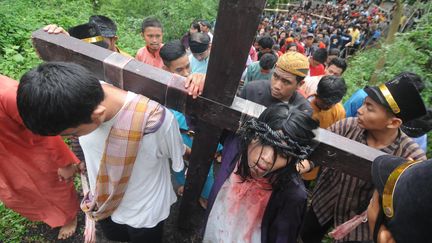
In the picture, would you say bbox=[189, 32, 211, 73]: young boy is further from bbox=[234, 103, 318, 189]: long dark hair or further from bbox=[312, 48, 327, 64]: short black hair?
bbox=[312, 48, 327, 64]: short black hair

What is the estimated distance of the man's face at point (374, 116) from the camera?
1.93 m

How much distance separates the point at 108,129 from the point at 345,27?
17851 millimetres

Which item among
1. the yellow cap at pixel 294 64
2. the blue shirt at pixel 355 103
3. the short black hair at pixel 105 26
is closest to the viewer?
the yellow cap at pixel 294 64

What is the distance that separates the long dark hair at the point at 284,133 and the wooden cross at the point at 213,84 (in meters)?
0.09

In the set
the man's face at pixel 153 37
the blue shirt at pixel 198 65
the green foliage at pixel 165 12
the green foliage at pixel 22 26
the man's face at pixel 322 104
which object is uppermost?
the man's face at pixel 322 104

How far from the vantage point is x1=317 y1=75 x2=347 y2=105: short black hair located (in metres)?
3.02

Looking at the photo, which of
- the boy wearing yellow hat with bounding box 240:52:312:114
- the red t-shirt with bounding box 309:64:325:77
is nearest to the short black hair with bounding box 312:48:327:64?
the red t-shirt with bounding box 309:64:325:77

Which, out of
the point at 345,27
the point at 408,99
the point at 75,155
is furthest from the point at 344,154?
A: the point at 345,27

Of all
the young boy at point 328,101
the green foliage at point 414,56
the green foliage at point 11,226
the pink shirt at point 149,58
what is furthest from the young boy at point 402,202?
the pink shirt at point 149,58

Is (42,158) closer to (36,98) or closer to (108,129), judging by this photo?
(108,129)

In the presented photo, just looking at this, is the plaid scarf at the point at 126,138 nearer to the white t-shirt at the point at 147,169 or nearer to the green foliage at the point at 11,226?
the white t-shirt at the point at 147,169

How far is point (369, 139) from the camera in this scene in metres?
2.13

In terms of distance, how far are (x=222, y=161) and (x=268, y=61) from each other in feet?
8.41

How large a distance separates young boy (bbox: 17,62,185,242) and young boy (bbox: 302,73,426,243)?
51.2 inches
